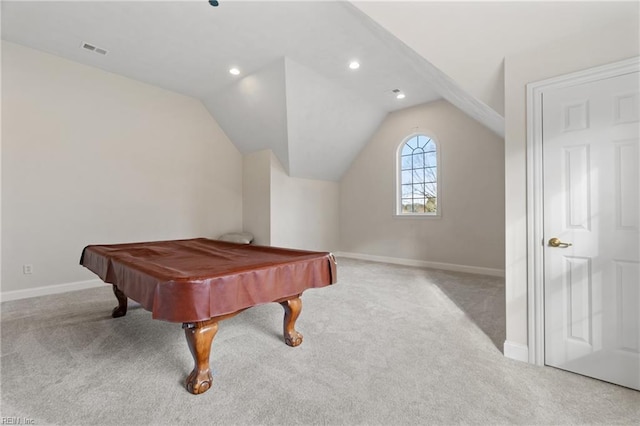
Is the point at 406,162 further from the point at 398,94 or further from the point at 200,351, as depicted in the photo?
the point at 200,351

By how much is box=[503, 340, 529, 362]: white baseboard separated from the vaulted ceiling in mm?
1919

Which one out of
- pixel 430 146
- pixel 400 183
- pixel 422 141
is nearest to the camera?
pixel 430 146

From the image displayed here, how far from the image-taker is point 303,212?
631 centimetres

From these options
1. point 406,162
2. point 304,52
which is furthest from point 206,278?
point 406,162

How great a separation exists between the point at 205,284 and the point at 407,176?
5207 millimetres

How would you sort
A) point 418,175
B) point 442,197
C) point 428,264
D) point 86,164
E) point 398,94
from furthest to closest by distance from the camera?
point 418,175 < point 428,264 < point 442,197 < point 398,94 < point 86,164

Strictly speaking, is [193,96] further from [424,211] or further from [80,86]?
[424,211]

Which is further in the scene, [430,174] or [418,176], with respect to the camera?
[418,176]

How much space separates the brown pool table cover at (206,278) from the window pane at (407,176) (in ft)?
13.7

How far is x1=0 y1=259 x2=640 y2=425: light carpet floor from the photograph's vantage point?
1520mm

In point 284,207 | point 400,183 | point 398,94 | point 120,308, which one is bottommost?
point 120,308

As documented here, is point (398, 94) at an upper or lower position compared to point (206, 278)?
upper

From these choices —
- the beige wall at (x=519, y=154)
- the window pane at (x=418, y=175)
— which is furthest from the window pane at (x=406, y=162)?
the beige wall at (x=519, y=154)

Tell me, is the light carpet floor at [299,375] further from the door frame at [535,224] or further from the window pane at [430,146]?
the window pane at [430,146]
